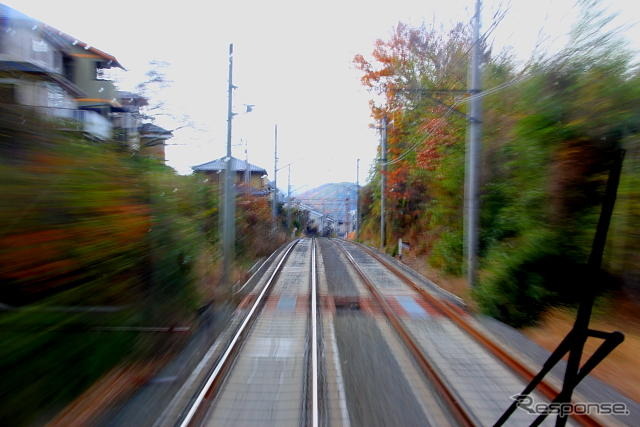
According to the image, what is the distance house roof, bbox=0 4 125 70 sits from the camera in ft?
41.3

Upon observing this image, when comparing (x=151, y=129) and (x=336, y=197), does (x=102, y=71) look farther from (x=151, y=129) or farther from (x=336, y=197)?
(x=336, y=197)

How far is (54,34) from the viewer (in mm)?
16172

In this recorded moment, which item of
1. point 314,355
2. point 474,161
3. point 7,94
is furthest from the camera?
point 474,161

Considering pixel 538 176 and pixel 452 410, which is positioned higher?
pixel 538 176

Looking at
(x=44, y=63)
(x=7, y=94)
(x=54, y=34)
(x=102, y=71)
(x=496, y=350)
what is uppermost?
(x=54, y=34)

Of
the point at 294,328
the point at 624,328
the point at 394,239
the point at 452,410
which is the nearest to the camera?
the point at 452,410

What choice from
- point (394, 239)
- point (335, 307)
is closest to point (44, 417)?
point (335, 307)

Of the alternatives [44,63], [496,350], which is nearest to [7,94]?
[496,350]

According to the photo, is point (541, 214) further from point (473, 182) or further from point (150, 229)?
point (150, 229)

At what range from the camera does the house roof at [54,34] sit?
1259 cm

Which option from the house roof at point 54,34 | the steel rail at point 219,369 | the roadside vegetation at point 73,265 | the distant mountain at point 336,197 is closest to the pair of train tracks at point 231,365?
the steel rail at point 219,369

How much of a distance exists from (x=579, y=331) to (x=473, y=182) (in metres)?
10.1

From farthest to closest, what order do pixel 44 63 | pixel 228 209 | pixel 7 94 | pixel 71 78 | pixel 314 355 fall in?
1. pixel 71 78
2. pixel 44 63
3. pixel 228 209
4. pixel 314 355
5. pixel 7 94

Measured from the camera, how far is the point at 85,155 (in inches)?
271
